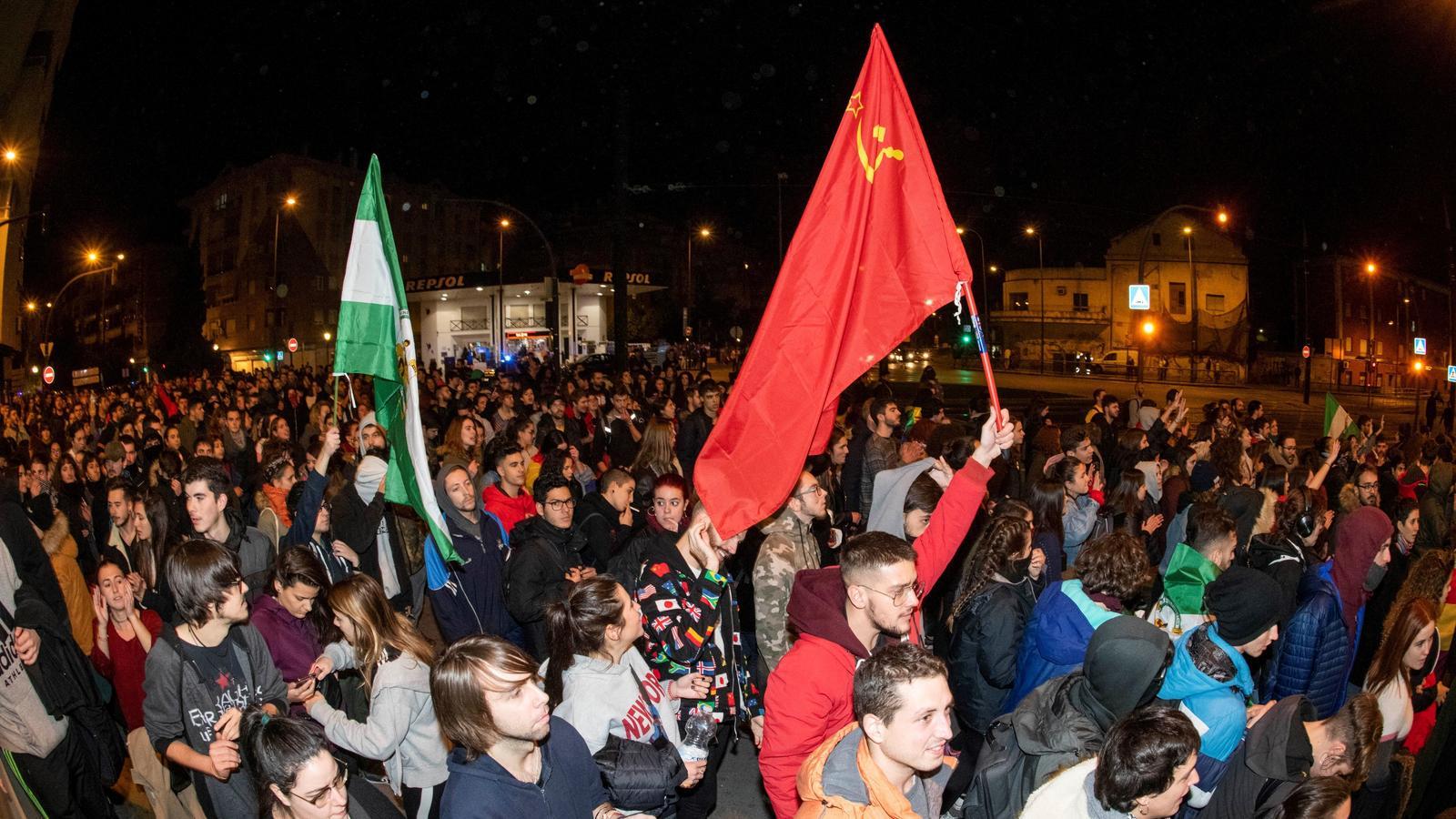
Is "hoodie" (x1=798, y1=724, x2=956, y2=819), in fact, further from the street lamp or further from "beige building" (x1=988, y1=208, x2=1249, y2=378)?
the street lamp

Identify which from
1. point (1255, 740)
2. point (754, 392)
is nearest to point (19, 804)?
point (754, 392)

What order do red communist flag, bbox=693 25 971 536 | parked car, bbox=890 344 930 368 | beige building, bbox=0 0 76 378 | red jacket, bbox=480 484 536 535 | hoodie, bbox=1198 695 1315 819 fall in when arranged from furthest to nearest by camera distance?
parked car, bbox=890 344 930 368 < beige building, bbox=0 0 76 378 < red jacket, bbox=480 484 536 535 < red communist flag, bbox=693 25 971 536 < hoodie, bbox=1198 695 1315 819

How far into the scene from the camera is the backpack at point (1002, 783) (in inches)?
144

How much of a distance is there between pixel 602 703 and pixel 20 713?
252cm

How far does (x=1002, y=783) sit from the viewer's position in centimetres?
371

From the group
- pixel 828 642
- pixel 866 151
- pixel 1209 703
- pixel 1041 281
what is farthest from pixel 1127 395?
pixel 828 642

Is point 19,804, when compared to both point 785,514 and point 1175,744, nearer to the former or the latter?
point 785,514

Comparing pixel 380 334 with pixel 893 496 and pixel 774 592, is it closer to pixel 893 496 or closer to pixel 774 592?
pixel 774 592

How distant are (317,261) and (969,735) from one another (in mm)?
91816

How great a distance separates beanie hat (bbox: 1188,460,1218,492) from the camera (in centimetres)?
1026

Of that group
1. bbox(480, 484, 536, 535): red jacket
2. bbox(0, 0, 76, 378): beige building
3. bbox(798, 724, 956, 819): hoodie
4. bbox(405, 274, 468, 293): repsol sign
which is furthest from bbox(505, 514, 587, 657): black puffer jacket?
bbox(405, 274, 468, 293): repsol sign

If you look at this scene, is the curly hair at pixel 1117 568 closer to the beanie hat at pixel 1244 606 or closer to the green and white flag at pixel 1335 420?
the beanie hat at pixel 1244 606

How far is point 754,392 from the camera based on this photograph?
4.97 meters

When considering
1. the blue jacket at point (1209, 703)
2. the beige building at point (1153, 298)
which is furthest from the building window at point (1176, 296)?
the blue jacket at point (1209, 703)
